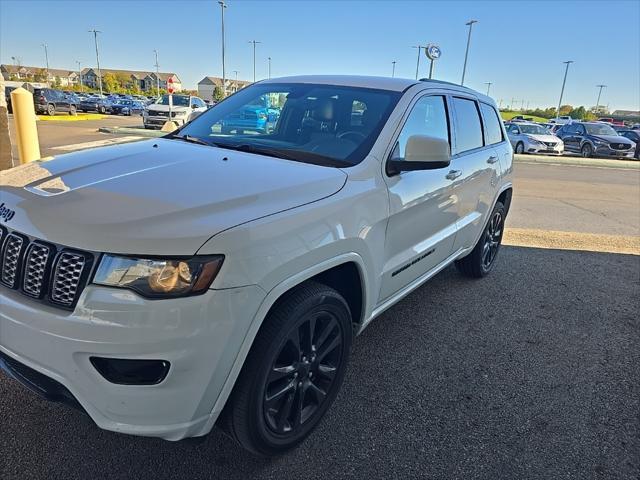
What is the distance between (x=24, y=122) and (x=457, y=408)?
7004 mm

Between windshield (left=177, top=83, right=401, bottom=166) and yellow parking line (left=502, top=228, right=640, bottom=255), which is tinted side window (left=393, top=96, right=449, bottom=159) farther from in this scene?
yellow parking line (left=502, top=228, right=640, bottom=255)

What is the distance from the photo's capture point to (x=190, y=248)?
1.76 meters

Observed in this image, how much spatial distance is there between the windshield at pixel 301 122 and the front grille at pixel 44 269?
1.33 metres

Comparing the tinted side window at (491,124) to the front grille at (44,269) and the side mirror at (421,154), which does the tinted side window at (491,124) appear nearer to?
the side mirror at (421,154)

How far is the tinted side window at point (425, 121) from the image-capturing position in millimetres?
2946

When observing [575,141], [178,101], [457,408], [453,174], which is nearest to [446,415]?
[457,408]

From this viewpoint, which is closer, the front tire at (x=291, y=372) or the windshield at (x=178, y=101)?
the front tire at (x=291, y=372)

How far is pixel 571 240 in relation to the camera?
268 inches

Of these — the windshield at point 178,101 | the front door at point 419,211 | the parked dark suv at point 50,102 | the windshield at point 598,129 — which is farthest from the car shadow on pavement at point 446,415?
the parked dark suv at point 50,102

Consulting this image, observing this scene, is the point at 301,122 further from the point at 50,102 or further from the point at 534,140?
the point at 50,102

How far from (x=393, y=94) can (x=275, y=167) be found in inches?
44.1

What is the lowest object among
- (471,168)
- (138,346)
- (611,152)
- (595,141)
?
(611,152)

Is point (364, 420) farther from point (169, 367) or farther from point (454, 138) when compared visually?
point (454, 138)

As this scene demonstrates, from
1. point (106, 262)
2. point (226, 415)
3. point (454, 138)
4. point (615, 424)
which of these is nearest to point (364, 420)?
point (226, 415)
